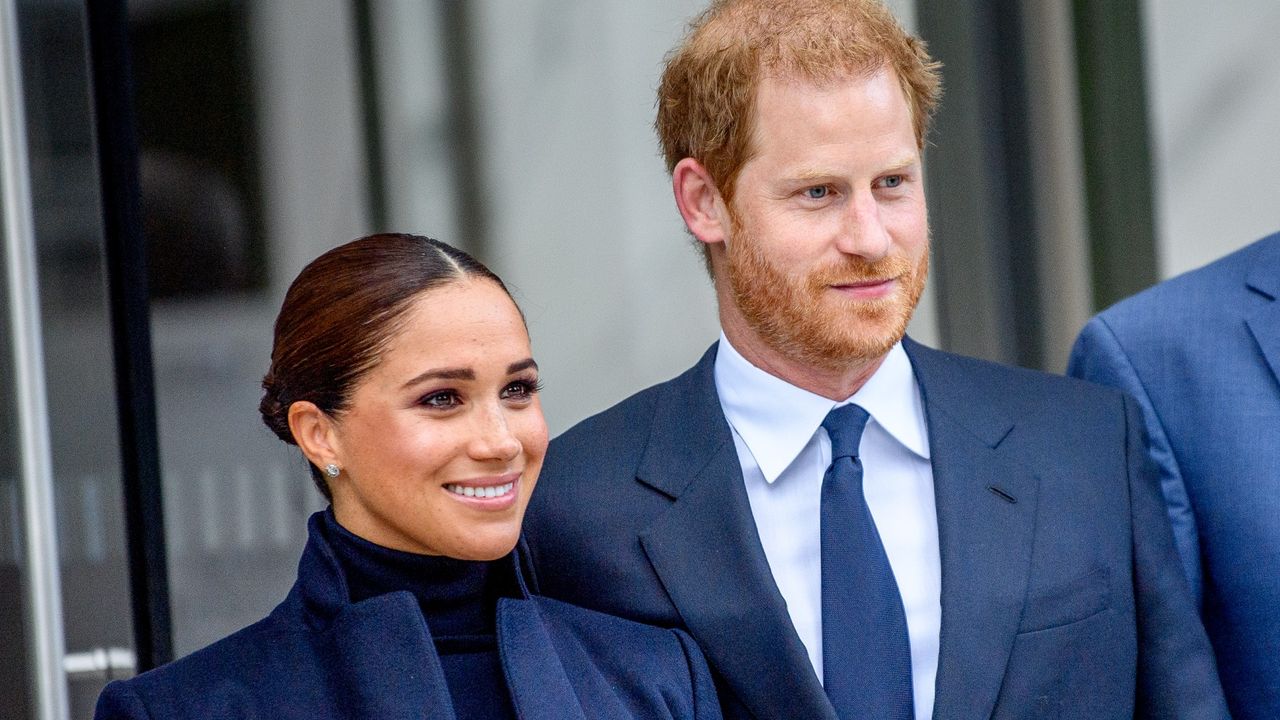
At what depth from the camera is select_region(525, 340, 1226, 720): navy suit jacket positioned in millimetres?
2129

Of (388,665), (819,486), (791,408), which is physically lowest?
(388,665)

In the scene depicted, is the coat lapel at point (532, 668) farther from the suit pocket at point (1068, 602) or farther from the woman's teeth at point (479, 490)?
the suit pocket at point (1068, 602)

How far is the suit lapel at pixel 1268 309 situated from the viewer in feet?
7.88

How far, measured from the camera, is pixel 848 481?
2.18 meters

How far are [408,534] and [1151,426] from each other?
3.68 ft

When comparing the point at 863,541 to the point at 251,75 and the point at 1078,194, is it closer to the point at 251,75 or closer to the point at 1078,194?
the point at 251,75

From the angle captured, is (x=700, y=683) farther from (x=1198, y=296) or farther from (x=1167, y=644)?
(x=1198, y=296)

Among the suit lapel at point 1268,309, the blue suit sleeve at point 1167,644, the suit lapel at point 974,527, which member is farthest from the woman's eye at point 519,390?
the suit lapel at point 1268,309

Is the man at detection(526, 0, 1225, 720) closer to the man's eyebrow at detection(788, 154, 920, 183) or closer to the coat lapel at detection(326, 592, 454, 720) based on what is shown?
the man's eyebrow at detection(788, 154, 920, 183)

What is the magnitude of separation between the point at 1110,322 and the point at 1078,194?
160cm

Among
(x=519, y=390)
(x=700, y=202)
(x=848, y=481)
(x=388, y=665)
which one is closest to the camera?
(x=388, y=665)

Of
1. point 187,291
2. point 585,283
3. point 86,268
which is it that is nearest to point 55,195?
point 86,268

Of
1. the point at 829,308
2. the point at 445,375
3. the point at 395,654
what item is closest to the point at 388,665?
the point at 395,654

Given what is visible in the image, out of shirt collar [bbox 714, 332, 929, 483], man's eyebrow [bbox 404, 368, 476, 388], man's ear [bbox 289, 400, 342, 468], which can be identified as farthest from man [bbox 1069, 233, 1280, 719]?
man's ear [bbox 289, 400, 342, 468]
